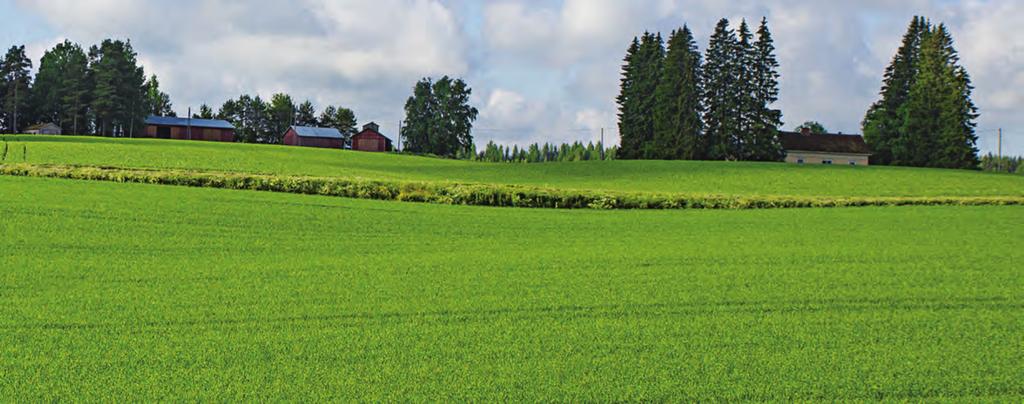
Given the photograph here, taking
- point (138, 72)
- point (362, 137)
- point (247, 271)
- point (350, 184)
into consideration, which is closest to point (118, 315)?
point (247, 271)

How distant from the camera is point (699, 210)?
2269 cm

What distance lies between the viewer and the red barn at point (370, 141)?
99625mm

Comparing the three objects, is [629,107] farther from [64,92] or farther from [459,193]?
[64,92]

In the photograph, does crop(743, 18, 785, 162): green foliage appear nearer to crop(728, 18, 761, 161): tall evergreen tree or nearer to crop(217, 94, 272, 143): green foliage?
crop(728, 18, 761, 161): tall evergreen tree

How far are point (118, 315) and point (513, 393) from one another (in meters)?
4.42

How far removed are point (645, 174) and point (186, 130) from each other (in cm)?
7609

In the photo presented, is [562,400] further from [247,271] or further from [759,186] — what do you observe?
[759,186]

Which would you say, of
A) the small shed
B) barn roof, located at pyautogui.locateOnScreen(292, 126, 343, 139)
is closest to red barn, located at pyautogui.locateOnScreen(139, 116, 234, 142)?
barn roof, located at pyautogui.locateOnScreen(292, 126, 343, 139)

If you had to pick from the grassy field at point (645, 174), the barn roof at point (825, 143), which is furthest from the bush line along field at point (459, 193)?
the barn roof at point (825, 143)

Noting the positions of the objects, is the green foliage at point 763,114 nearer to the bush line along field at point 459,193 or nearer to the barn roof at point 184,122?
the bush line along field at point 459,193

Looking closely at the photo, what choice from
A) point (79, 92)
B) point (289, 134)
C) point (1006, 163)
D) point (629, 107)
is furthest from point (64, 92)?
point (1006, 163)

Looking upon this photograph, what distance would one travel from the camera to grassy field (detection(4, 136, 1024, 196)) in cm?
3419

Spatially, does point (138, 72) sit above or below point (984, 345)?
above

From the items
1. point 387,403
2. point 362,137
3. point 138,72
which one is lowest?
point 387,403
